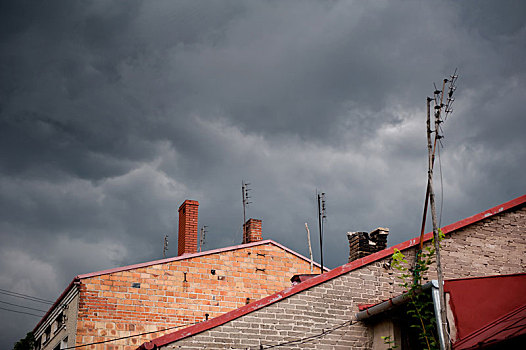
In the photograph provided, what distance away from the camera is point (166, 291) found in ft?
61.1

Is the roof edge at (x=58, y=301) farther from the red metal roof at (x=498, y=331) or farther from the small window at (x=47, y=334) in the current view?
the red metal roof at (x=498, y=331)

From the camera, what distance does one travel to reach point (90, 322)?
1731cm

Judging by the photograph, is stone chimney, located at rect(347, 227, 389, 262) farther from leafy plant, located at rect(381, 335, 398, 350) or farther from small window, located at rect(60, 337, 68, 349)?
small window, located at rect(60, 337, 68, 349)

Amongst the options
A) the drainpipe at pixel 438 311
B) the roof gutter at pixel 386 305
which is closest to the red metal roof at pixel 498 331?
the drainpipe at pixel 438 311

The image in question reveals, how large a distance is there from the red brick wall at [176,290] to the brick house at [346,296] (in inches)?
254

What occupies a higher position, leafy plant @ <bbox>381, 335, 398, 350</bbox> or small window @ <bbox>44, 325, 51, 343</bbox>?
small window @ <bbox>44, 325, 51, 343</bbox>

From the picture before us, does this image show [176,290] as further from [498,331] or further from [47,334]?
[498,331]

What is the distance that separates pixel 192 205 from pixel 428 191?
44.9 ft

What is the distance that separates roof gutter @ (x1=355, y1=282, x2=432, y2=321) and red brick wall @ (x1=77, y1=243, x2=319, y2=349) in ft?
26.1

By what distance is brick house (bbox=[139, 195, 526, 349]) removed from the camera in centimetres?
1159

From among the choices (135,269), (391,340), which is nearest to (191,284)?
(135,269)

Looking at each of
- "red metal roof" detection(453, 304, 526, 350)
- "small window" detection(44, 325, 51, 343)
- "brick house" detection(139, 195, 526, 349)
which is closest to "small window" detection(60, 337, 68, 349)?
"small window" detection(44, 325, 51, 343)

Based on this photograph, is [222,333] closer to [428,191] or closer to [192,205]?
[428,191]

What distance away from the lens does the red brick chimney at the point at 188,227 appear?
2159 cm
